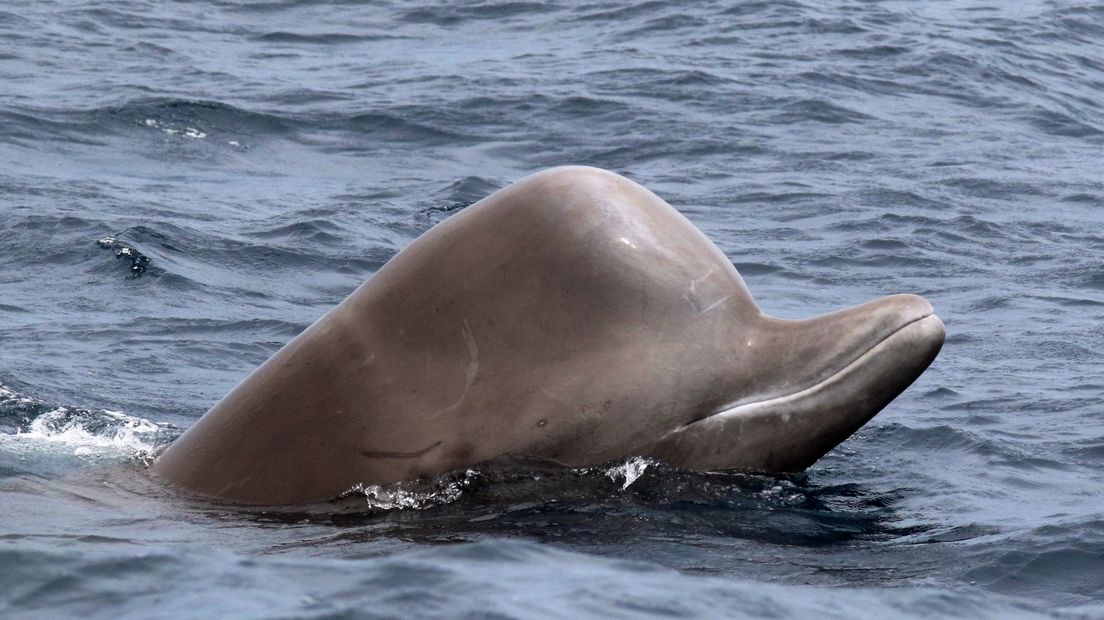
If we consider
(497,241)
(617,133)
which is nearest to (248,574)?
(497,241)

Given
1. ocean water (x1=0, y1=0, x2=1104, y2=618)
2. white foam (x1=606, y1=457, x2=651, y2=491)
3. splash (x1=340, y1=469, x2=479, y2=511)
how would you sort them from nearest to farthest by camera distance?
1. ocean water (x1=0, y1=0, x2=1104, y2=618)
2. splash (x1=340, y1=469, x2=479, y2=511)
3. white foam (x1=606, y1=457, x2=651, y2=491)

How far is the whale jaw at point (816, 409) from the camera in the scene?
728cm

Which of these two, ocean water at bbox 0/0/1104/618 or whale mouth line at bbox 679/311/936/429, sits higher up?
whale mouth line at bbox 679/311/936/429

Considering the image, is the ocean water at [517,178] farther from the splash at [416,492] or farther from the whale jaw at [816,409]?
the whale jaw at [816,409]

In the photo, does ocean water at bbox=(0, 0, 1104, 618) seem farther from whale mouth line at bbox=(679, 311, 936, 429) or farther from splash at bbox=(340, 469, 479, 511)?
whale mouth line at bbox=(679, 311, 936, 429)

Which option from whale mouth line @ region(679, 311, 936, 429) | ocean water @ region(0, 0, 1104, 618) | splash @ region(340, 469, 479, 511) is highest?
whale mouth line @ region(679, 311, 936, 429)

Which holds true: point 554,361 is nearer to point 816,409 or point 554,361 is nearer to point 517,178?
point 816,409

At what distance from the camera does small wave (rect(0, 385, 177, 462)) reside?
29.9ft

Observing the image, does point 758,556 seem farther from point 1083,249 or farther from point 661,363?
point 1083,249

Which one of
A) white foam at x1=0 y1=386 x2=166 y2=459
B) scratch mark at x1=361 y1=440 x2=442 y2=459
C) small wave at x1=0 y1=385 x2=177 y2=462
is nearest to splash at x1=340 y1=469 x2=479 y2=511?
scratch mark at x1=361 y1=440 x2=442 y2=459

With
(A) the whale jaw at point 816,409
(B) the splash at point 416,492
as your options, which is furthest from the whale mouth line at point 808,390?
(B) the splash at point 416,492

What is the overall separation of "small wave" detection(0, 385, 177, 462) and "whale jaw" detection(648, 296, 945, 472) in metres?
3.01

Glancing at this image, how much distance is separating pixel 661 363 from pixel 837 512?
140 cm

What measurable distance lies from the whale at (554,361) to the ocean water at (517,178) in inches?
8.5
